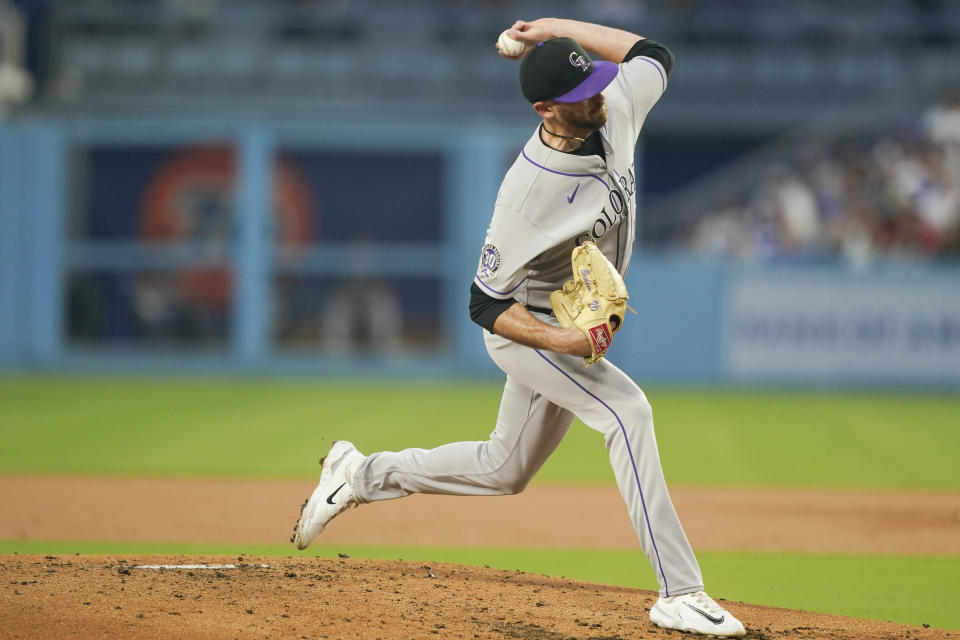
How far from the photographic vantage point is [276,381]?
1586 cm

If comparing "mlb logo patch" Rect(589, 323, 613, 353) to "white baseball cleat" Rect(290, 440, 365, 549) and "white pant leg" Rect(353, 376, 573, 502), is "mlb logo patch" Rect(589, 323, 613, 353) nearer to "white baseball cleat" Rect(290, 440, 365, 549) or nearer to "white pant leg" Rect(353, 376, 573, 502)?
"white pant leg" Rect(353, 376, 573, 502)

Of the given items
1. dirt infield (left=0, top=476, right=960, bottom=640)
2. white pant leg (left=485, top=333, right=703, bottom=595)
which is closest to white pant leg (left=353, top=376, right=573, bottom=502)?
white pant leg (left=485, top=333, right=703, bottom=595)

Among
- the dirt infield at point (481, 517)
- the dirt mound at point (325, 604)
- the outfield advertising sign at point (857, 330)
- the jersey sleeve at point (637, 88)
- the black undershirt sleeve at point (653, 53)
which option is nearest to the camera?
the dirt mound at point (325, 604)

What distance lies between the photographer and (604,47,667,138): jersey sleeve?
473cm

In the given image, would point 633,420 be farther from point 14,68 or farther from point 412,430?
point 14,68

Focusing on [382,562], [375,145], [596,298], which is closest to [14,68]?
[375,145]

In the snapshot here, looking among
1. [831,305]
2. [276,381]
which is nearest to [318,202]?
[276,381]

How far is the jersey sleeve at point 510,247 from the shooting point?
173 inches

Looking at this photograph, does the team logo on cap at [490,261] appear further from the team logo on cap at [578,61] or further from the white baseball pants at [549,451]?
the team logo on cap at [578,61]

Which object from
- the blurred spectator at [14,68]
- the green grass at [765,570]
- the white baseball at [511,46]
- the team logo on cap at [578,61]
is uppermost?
the blurred spectator at [14,68]

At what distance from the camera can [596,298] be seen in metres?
4.27

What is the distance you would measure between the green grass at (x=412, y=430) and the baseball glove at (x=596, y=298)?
14.8ft

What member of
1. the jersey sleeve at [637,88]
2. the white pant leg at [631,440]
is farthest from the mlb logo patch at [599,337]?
the jersey sleeve at [637,88]

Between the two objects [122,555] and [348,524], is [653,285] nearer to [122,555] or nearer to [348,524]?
[348,524]
